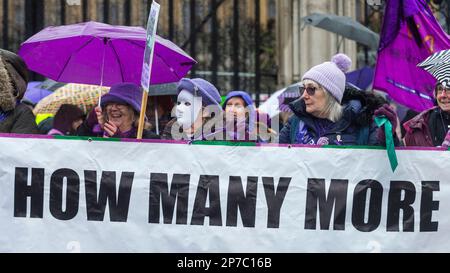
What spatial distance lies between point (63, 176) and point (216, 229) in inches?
36.0

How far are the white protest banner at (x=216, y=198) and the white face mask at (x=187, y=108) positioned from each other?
1.12 metres

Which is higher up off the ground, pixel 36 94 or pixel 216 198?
pixel 36 94

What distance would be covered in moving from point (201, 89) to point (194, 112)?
19 centimetres

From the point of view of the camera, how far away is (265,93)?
14875 millimetres

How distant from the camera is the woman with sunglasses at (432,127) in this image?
22.6ft

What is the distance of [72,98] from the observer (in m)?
10.7

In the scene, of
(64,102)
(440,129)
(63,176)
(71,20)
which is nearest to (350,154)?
(440,129)

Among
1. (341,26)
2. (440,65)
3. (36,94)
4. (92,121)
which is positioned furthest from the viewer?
(36,94)

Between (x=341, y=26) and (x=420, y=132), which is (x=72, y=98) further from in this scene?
(x=420, y=132)

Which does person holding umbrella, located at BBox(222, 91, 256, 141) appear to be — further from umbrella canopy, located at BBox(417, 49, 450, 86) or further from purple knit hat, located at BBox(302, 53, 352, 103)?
umbrella canopy, located at BBox(417, 49, 450, 86)

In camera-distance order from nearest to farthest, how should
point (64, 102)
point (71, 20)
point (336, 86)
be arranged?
point (336, 86)
point (64, 102)
point (71, 20)

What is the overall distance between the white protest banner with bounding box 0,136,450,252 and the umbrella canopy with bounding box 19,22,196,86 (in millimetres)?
1602

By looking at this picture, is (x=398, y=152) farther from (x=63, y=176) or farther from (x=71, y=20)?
(x=71, y=20)

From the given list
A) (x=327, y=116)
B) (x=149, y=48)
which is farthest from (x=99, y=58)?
(x=327, y=116)
